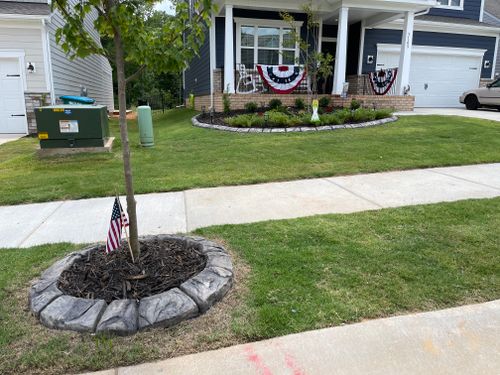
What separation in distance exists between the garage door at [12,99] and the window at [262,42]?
23.9 feet

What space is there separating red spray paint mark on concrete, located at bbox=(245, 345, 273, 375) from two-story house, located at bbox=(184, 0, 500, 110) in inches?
447

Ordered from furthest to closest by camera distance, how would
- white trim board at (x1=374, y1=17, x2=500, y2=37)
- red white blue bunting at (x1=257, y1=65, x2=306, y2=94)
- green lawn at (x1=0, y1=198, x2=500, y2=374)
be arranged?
1. white trim board at (x1=374, y1=17, x2=500, y2=37)
2. red white blue bunting at (x1=257, y1=65, x2=306, y2=94)
3. green lawn at (x1=0, y1=198, x2=500, y2=374)

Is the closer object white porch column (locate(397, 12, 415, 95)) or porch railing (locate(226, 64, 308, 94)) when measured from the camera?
porch railing (locate(226, 64, 308, 94))

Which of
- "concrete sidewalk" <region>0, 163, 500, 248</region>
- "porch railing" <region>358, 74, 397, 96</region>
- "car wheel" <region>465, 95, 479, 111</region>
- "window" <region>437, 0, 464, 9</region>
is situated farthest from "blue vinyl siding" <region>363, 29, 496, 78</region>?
"concrete sidewalk" <region>0, 163, 500, 248</region>

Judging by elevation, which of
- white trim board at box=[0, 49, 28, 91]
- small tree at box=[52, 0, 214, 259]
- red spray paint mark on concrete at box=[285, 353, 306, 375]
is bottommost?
red spray paint mark on concrete at box=[285, 353, 306, 375]

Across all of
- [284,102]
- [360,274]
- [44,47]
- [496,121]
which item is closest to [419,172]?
[360,274]

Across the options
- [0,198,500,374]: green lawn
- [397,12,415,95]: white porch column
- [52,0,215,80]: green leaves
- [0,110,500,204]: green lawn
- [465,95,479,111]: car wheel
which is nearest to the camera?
[0,198,500,374]: green lawn

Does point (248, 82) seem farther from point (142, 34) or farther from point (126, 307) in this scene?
point (126, 307)

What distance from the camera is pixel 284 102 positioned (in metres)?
13.5

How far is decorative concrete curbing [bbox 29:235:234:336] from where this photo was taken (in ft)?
8.05

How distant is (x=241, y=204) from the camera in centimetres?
486

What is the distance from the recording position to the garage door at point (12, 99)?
12109 millimetres

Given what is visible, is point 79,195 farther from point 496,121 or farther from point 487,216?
point 496,121

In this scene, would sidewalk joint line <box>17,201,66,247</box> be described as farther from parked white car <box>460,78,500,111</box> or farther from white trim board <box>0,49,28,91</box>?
parked white car <box>460,78,500,111</box>
